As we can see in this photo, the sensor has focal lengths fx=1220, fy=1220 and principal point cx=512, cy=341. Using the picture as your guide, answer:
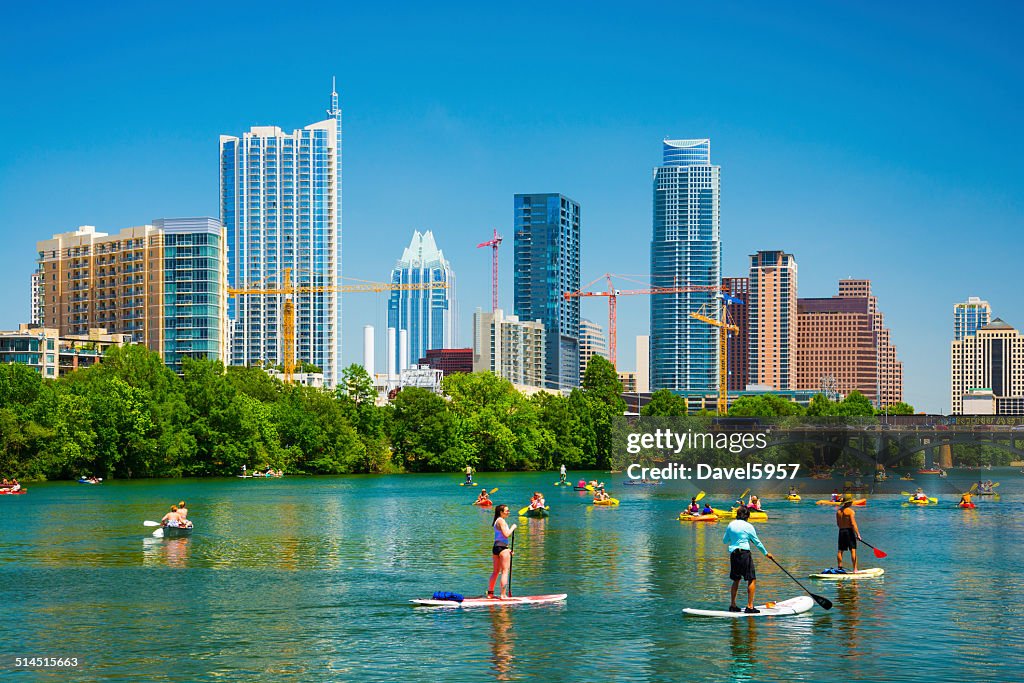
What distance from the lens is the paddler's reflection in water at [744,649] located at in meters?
32.2

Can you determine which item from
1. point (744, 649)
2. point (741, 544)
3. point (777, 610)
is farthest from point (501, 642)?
point (777, 610)

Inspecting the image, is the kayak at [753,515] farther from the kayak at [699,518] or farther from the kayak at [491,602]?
the kayak at [491,602]

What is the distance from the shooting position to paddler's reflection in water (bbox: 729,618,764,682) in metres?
32.2

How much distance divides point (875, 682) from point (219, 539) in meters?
47.6

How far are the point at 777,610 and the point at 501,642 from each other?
9.76m

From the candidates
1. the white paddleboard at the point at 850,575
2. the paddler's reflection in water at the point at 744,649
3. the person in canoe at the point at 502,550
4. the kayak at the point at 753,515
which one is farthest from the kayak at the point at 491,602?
the kayak at the point at 753,515

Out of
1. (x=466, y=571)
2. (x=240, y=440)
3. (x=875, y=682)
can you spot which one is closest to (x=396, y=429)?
(x=240, y=440)

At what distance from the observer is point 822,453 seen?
186 meters

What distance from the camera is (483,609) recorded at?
4200cm

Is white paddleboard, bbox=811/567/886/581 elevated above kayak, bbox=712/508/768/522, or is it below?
above

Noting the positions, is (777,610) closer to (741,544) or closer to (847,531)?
(741,544)

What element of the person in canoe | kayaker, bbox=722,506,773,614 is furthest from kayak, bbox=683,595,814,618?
the person in canoe

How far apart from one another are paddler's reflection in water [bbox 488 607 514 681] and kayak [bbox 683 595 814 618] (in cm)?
622

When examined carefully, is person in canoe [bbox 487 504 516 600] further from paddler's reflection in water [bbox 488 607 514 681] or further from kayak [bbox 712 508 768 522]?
kayak [bbox 712 508 768 522]
